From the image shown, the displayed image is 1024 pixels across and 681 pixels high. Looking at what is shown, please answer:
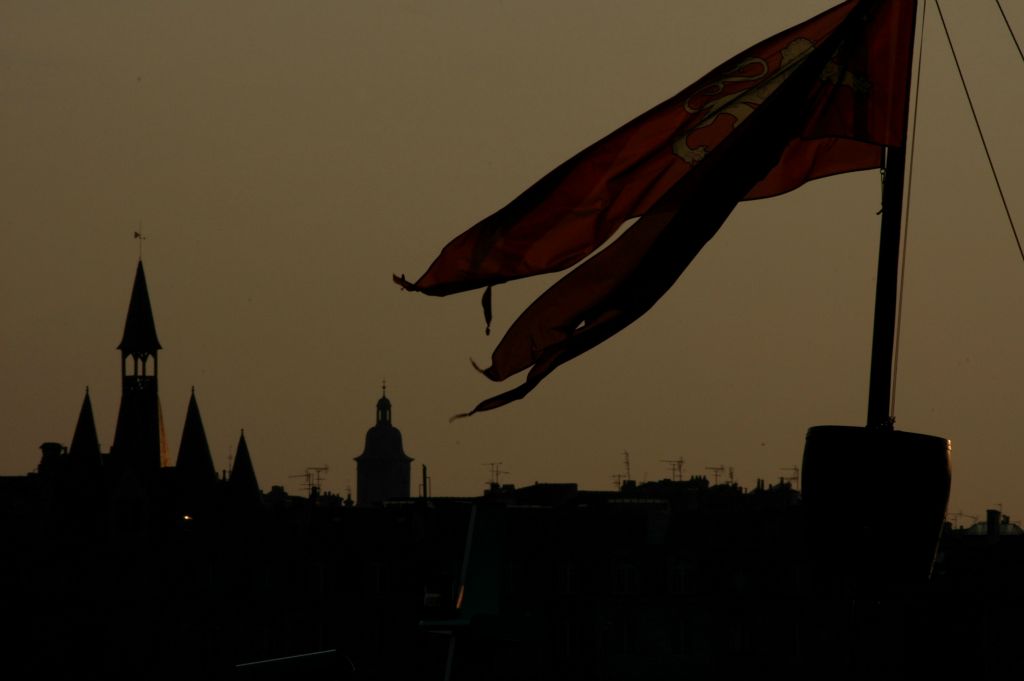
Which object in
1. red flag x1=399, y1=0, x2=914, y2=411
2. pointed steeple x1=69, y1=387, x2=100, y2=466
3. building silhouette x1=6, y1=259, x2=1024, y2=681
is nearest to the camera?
red flag x1=399, y1=0, x2=914, y2=411

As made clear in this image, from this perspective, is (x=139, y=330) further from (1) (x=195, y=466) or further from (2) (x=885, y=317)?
(2) (x=885, y=317)

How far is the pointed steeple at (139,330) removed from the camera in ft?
399

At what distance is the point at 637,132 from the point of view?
54.1ft

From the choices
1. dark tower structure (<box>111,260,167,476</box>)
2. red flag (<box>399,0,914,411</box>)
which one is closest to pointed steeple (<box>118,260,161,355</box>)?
dark tower structure (<box>111,260,167,476</box>)

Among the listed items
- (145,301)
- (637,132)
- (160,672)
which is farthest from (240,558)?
(637,132)

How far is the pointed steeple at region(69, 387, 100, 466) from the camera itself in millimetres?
114375

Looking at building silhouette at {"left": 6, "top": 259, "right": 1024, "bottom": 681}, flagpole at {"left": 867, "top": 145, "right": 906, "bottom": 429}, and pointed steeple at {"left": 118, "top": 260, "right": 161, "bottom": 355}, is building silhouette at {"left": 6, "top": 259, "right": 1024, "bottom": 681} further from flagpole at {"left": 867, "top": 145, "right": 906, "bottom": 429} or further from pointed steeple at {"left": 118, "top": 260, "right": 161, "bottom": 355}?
flagpole at {"left": 867, "top": 145, "right": 906, "bottom": 429}

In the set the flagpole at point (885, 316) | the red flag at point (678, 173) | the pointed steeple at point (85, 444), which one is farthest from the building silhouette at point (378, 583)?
the flagpole at point (885, 316)

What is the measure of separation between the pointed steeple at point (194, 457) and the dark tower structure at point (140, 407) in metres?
1.05

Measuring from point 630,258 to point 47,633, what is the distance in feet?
317

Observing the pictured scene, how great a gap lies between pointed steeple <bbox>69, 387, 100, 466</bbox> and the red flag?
99.4 meters

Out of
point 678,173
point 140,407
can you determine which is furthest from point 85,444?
point 678,173

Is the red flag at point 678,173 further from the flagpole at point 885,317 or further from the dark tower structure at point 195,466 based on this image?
the dark tower structure at point 195,466

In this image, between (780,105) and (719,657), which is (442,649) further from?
(780,105)
